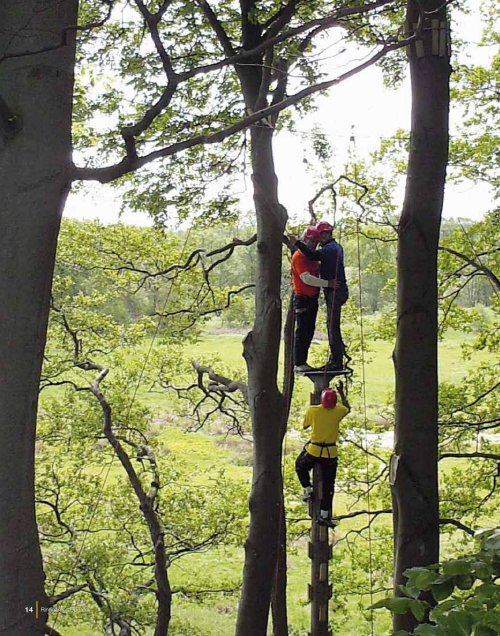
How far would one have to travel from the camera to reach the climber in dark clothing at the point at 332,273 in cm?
567

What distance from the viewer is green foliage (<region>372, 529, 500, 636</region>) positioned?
1.28m

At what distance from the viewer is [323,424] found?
5500 mm

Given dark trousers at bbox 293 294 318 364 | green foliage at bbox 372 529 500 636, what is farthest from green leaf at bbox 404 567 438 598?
dark trousers at bbox 293 294 318 364

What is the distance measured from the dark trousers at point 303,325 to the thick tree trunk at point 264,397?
1.61 feet

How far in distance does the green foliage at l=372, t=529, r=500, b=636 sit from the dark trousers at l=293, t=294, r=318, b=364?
431 cm

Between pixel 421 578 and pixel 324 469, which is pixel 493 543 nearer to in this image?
pixel 421 578

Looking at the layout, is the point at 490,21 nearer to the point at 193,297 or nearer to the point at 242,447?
the point at 193,297

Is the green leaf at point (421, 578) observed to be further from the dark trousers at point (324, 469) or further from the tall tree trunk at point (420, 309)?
the dark trousers at point (324, 469)

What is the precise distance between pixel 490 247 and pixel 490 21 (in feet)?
10.0

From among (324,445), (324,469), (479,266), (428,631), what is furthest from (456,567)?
(479,266)

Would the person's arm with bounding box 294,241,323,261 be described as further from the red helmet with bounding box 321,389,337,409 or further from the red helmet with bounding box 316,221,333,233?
the red helmet with bounding box 321,389,337,409

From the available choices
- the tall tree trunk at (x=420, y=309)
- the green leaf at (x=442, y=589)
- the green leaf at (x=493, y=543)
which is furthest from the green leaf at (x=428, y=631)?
the tall tree trunk at (x=420, y=309)

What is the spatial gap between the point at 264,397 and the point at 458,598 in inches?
205

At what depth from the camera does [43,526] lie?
443 inches
